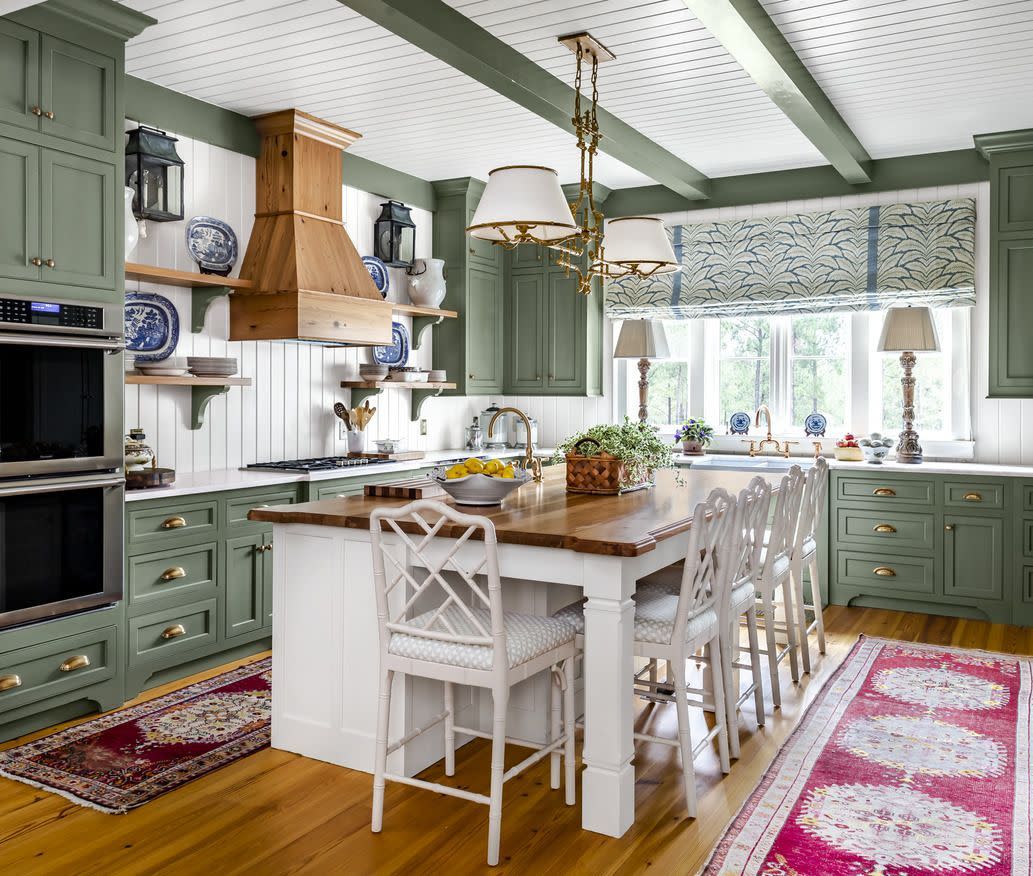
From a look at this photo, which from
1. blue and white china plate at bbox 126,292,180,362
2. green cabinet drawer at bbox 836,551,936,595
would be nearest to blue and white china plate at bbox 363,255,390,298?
blue and white china plate at bbox 126,292,180,362

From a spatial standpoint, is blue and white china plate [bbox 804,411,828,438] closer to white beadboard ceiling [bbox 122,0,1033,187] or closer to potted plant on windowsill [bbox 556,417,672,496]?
white beadboard ceiling [bbox 122,0,1033,187]

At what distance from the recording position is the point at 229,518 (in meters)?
4.16

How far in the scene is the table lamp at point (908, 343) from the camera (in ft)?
17.7

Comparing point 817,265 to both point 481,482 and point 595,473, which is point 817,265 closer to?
point 595,473

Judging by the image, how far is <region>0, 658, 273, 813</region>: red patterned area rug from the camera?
9.50 ft

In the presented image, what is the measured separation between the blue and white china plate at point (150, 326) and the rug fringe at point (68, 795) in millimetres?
2028

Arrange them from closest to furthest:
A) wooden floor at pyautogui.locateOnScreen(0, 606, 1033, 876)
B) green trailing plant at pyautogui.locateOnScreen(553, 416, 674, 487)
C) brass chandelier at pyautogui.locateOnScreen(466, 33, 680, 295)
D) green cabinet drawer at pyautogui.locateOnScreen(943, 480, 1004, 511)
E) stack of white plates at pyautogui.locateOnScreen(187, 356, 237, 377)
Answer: wooden floor at pyautogui.locateOnScreen(0, 606, 1033, 876) < brass chandelier at pyautogui.locateOnScreen(466, 33, 680, 295) < green trailing plant at pyautogui.locateOnScreen(553, 416, 674, 487) < stack of white plates at pyautogui.locateOnScreen(187, 356, 237, 377) < green cabinet drawer at pyautogui.locateOnScreen(943, 480, 1004, 511)

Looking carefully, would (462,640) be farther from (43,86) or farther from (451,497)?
(43,86)

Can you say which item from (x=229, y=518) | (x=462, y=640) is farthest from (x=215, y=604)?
(x=462, y=640)

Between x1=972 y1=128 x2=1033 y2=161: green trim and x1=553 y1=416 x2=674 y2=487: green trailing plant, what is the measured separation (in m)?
2.99

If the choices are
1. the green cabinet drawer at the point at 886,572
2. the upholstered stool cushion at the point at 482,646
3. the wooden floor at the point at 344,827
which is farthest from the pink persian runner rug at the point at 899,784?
the green cabinet drawer at the point at 886,572

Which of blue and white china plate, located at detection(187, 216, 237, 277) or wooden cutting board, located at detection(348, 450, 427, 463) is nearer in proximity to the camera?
blue and white china plate, located at detection(187, 216, 237, 277)

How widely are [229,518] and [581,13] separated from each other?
2.64 meters

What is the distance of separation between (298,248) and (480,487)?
225 centimetres
